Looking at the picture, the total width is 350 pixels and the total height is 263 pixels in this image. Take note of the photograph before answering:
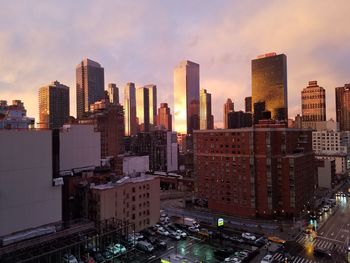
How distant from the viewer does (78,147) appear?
268 feet

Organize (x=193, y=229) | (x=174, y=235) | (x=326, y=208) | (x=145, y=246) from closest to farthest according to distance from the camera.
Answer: (x=145, y=246) → (x=174, y=235) → (x=193, y=229) → (x=326, y=208)

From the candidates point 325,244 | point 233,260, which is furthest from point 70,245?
point 325,244

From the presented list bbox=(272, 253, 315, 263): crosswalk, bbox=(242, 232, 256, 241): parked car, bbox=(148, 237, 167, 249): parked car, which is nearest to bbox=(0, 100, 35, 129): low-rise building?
bbox=(148, 237, 167, 249): parked car

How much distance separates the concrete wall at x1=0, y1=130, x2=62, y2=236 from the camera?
5203 centimetres

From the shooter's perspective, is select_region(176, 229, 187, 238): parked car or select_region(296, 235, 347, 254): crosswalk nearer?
select_region(296, 235, 347, 254): crosswalk

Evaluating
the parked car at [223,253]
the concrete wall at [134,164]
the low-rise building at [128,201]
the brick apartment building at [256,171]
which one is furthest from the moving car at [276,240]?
the concrete wall at [134,164]

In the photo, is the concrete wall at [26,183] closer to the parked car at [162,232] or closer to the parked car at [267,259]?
the parked car at [162,232]

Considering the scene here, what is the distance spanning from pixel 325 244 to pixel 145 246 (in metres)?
40.3

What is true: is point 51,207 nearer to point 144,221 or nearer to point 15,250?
point 15,250

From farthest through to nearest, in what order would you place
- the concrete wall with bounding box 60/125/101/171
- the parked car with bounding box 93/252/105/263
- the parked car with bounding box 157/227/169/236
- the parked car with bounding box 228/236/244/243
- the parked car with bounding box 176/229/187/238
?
the concrete wall with bounding box 60/125/101/171 → the parked car with bounding box 157/227/169/236 → the parked car with bounding box 176/229/187/238 → the parked car with bounding box 228/236/244/243 → the parked car with bounding box 93/252/105/263

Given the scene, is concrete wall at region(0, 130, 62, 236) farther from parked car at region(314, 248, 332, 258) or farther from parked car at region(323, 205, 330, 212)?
parked car at region(323, 205, 330, 212)

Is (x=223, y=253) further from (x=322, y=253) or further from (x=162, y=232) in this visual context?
(x=322, y=253)

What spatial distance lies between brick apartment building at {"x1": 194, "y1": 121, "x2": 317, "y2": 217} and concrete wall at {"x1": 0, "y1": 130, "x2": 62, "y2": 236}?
162 feet

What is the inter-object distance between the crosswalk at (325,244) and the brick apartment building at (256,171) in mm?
13926
